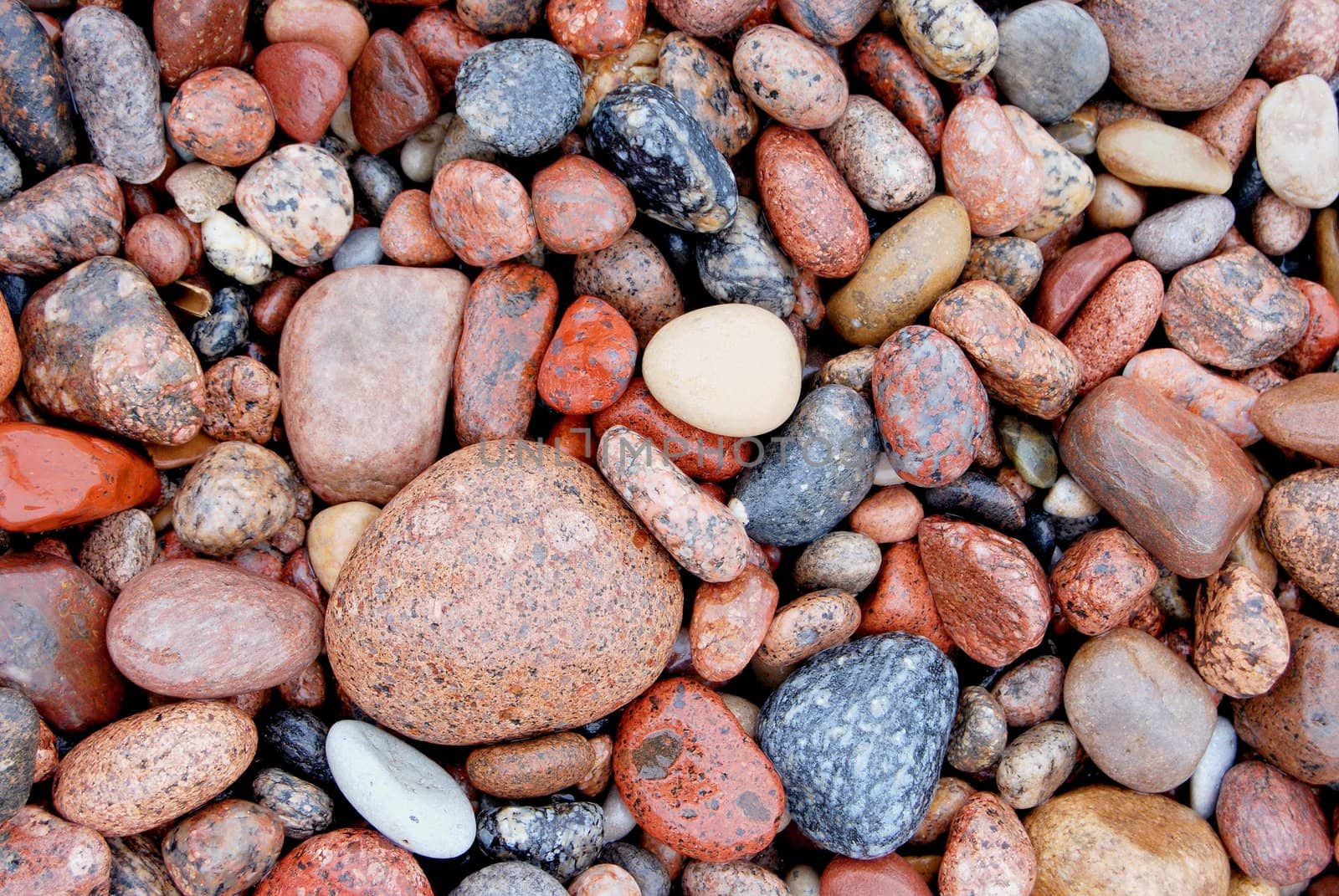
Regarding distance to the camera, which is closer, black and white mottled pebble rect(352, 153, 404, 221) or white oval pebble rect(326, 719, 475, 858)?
white oval pebble rect(326, 719, 475, 858)

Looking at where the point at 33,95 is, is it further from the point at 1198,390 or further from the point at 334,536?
the point at 1198,390

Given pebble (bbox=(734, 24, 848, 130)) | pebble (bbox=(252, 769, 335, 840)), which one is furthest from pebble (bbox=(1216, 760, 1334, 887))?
pebble (bbox=(252, 769, 335, 840))

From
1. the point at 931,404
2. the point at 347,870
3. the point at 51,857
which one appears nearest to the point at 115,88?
the point at 51,857

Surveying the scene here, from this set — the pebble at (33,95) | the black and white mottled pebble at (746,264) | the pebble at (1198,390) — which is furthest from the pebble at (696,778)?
the pebble at (33,95)

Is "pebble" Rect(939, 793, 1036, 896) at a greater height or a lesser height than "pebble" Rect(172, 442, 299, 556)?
lesser

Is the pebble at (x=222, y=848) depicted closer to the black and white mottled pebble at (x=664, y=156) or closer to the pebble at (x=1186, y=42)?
the black and white mottled pebble at (x=664, y=156)

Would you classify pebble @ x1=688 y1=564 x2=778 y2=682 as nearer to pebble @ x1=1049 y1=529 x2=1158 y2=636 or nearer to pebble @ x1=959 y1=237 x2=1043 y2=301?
pebble @ x1=1049 y1=529 x2=1158 y2=636

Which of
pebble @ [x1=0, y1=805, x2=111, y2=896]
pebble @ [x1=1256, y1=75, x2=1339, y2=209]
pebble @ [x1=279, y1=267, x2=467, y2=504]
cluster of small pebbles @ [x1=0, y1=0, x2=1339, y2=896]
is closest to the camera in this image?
pebble @ [x1=0, y1=805, x2=111, y2=896]
